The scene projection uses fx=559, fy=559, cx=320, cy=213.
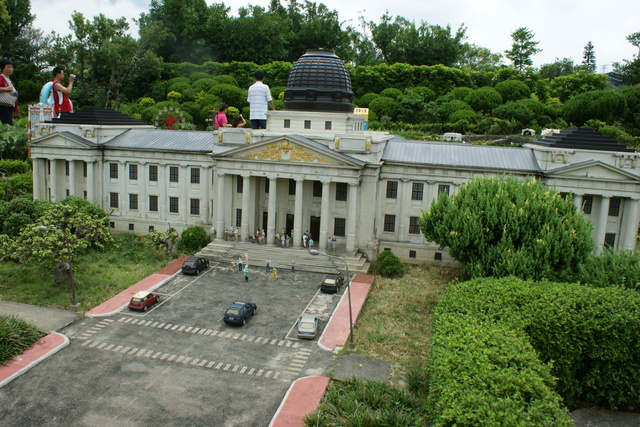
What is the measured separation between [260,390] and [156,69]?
89.0m

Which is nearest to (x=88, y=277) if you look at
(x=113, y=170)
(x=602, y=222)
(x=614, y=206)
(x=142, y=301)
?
(x=142, y=301)

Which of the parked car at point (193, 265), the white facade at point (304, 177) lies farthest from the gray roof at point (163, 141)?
the parked car at point (193, 265)

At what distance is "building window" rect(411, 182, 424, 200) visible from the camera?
53281 mm

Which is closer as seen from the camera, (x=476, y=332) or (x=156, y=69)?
(x=476, y=332)

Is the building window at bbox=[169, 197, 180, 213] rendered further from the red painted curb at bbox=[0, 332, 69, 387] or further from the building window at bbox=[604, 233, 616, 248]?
the building window at bbox=[604, 233, 616, 248]

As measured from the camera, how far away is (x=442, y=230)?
42.4 metres

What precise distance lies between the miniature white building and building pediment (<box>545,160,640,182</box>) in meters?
0.09

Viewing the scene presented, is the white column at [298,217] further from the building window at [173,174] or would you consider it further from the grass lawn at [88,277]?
the building window at [173,174]

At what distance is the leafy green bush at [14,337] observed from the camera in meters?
32.3

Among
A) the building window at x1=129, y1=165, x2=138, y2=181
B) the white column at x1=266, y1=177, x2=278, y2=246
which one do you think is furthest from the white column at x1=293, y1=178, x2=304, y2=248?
the building window at x1=129, y1=165, x2=138, y2=181

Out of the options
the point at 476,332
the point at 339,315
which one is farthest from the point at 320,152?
the point at 476,332

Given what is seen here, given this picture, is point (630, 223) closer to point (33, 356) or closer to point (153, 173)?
point (153, 173)

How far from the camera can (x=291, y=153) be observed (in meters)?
51.4

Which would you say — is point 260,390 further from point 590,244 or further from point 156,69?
point 156,69
